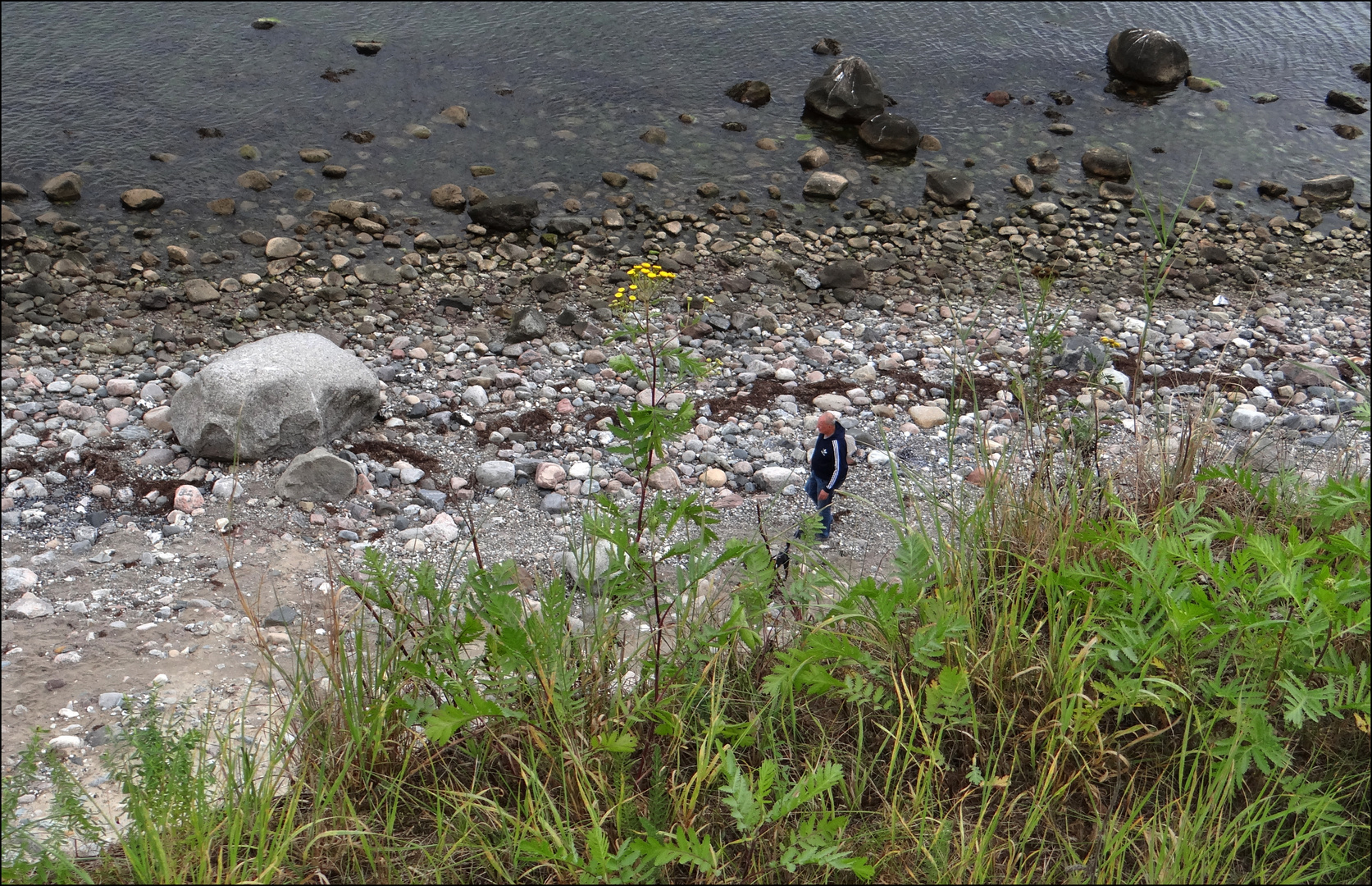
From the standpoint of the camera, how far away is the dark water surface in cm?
1179

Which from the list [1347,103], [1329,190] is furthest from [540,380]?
[1347,103]

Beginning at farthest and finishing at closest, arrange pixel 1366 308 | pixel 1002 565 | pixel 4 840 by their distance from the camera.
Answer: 1. pixel 1366 308
2. pixel 1002 565
3. pixel 4 840

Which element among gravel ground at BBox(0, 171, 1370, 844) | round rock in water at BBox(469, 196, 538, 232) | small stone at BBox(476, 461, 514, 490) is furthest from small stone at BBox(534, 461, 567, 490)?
round rock in water at BBox(469, 196, 538, 232)

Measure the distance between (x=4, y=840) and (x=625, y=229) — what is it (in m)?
8.86

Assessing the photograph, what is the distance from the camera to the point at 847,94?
13438mm

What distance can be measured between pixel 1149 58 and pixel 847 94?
518 centimetres

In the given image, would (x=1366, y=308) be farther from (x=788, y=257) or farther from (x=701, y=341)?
(x=701, y=341)

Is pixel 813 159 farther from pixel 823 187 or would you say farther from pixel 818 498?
pixel 818 498

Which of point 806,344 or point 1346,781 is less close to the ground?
point 1346,781

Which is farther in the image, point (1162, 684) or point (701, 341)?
point (701, 341)

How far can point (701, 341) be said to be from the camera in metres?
8.89

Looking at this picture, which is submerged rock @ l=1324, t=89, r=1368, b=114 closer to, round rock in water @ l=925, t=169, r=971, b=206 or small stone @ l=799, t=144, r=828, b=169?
round rock in water @ l=925, t=169, r=971, b=206

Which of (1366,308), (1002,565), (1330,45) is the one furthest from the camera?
(1330,45)

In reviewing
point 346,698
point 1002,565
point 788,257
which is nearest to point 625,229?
point 788,257
